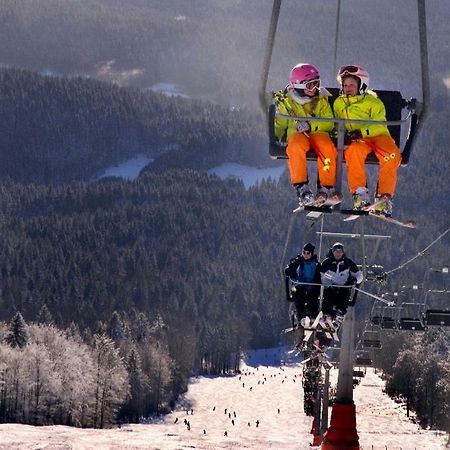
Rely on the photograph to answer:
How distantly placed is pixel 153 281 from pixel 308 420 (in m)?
81.2

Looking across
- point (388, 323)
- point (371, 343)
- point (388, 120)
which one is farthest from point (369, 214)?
point (388, 323)

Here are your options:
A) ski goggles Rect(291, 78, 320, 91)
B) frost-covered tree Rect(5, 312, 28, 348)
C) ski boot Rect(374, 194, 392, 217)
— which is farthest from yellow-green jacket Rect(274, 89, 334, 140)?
frost-covered tree Rect(5, 312, 28, 348)

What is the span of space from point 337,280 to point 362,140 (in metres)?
1.85

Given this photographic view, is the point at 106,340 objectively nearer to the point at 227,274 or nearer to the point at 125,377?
the point at 125,377

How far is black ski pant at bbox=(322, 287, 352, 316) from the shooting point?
13221mm

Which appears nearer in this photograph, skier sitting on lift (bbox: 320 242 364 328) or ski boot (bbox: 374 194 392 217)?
ski boot (bbox: 374 194 392 217)

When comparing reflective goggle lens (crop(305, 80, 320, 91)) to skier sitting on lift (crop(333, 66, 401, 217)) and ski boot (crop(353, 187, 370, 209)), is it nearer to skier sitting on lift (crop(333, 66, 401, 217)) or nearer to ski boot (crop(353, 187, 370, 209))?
skier sitting on lift (crop(333, 66, 401, 217))

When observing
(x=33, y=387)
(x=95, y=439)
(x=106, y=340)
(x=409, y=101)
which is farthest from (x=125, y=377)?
(x=409, y=101)

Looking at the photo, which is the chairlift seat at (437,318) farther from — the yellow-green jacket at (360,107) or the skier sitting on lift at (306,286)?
the yellow-green jacket at (360,107)

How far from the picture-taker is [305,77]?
43.5 feet

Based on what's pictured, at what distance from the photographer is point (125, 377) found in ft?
311

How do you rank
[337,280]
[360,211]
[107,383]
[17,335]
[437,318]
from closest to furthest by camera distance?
[360,211]
[337,280]
[437,318]
[107,383]
[17,335]

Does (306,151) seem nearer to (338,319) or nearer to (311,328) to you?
(338,319)

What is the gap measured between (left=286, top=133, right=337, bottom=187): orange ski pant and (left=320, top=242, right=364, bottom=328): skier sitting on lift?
3.32 ft
